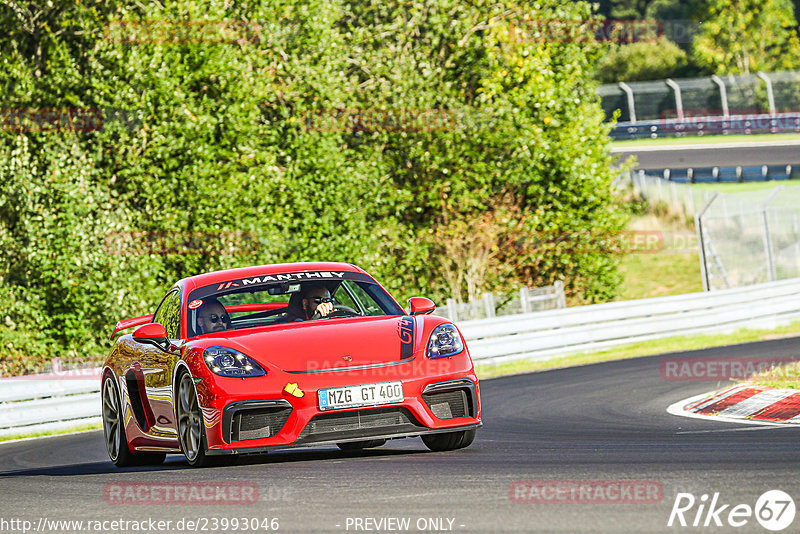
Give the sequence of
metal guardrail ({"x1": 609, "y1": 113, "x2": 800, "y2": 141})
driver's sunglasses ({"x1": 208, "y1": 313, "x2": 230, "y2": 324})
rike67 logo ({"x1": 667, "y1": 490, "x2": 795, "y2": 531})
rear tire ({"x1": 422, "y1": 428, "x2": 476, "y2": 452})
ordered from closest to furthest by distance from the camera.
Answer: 1. rike67 logo ({"x1": 667, "y1": 490, "x2": 795, "y2": 531})
2. rear tire ({"x1": 422, "y1": 428, "x2": 476, "y2": 452})
3. driver's sunglasses ({"x1": 208, "y1": 313, "x2": 230, "y2": 324})
4. metal guardrail ({"x1": 609, "y1": 113, "x2": 800, "y2": 141})

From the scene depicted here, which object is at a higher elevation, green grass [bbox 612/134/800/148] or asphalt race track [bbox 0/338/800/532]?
asphalt race track [bbox 0/338/800/532]

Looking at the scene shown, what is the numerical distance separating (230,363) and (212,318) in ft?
3.18

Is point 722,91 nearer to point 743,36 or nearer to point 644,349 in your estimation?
point 743,36

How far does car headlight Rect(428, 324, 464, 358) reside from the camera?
311 inches

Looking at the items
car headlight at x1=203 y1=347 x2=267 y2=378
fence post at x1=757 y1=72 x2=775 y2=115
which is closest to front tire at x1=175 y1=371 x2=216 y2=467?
car headlight at x1=203 y1=347 x2=267 y2=378

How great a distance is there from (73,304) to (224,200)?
3556 millimetres

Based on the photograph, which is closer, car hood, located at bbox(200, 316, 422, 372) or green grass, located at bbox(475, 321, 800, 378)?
car hood, located at bbox(200, 316, 422, 372)

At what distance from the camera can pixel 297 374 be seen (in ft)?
24.5

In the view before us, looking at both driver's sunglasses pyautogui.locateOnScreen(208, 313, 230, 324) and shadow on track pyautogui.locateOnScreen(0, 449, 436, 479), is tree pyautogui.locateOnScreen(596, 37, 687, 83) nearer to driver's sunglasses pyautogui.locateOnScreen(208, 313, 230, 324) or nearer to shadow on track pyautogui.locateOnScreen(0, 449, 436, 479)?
shadow on track pyautogui.locateOnScreen(0, 449, 436, 479)

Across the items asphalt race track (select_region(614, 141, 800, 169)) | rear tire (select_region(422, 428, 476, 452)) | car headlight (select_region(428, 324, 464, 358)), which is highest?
car headlight (select_region(428, 324, 464, 358))

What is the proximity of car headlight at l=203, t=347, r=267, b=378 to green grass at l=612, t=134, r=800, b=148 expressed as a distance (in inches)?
1963

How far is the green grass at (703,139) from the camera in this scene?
5544 cm

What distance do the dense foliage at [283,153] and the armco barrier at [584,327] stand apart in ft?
23.4

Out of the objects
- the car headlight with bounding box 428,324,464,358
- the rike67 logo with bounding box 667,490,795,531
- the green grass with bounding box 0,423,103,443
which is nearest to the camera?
the rike67 logo with bounding box 667,490,795,531
